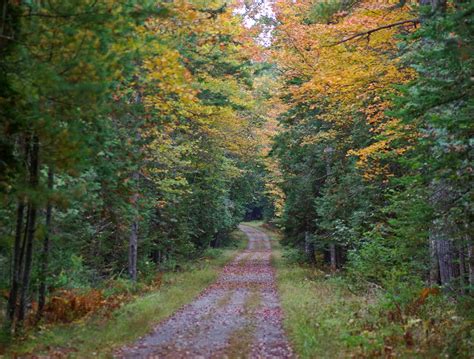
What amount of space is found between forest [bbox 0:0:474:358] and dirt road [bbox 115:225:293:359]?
13 centimetres

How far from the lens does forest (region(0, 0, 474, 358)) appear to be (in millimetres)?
7387

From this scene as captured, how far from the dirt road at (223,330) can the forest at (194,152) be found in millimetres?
128

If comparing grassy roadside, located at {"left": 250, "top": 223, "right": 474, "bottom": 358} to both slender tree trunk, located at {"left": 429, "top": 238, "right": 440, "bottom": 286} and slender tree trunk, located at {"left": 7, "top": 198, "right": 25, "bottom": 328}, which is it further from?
slender tree trunk, located at {"left": 7, "top": 198, "right": 25, "bottom": 328}

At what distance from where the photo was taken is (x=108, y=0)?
7969 millimetres

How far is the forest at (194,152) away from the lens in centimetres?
739

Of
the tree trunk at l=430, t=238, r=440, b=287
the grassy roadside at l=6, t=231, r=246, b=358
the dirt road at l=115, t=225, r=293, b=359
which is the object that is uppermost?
the tree trunk at l=430, t=238, r=440, b=287

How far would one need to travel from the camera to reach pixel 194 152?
76.6ft

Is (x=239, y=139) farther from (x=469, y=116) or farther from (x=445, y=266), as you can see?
(x=469, y=116)

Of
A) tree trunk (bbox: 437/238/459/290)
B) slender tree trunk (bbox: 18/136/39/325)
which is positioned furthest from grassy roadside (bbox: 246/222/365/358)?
slender tree trunk (bbox: 18/136/39/325)

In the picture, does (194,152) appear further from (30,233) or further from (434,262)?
(30,233)

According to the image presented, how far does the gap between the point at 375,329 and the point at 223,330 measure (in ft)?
11.6

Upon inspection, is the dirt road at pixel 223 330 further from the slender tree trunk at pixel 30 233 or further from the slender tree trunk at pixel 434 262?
the slender tree trunk at pixel 434 262

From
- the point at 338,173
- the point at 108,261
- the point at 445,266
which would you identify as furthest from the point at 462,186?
the point at 108,261

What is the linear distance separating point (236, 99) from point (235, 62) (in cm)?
146
